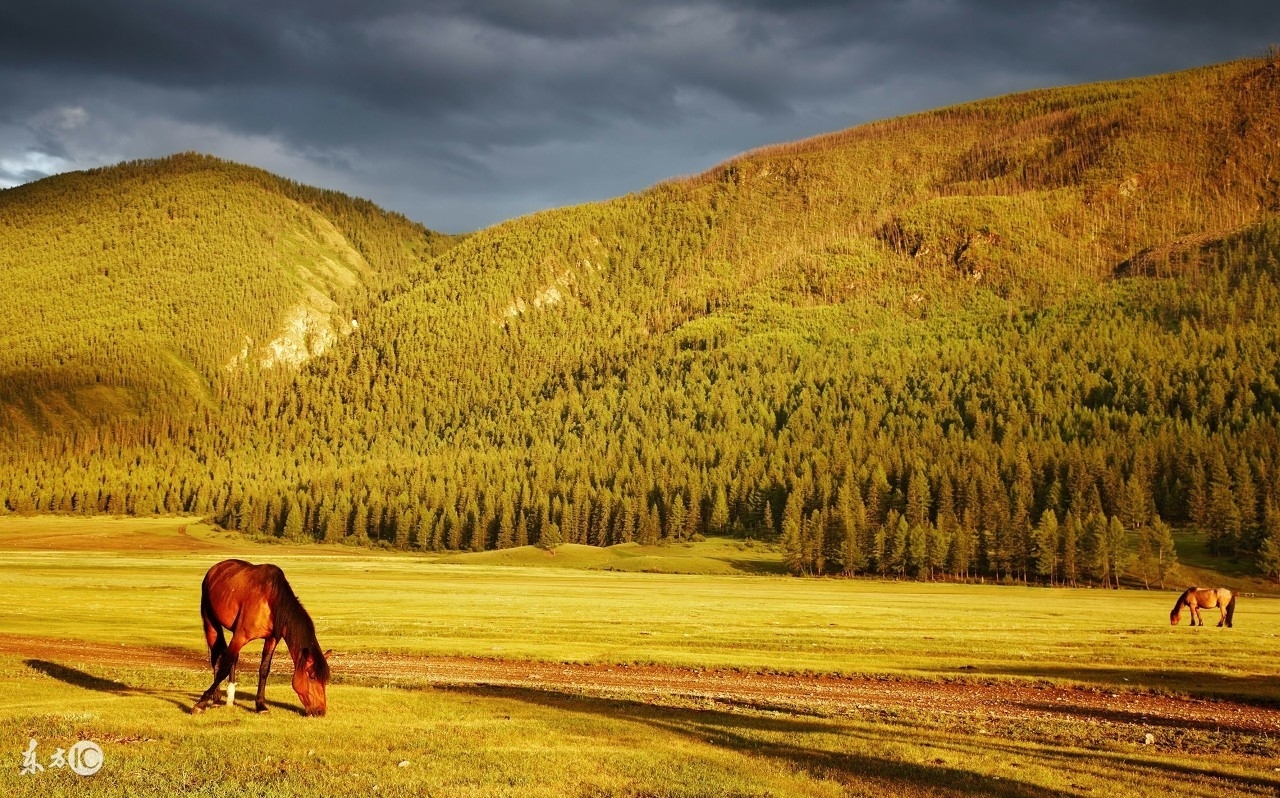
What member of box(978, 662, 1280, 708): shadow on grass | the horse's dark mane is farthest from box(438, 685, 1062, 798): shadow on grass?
box(978, 662, 1280, 708): shadow on grass

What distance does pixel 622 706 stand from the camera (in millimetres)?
24422

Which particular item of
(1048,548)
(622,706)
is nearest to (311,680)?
(622,706)

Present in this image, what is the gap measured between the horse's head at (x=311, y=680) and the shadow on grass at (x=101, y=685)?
90 centimetres

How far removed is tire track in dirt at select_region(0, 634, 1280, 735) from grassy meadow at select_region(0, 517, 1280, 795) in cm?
133

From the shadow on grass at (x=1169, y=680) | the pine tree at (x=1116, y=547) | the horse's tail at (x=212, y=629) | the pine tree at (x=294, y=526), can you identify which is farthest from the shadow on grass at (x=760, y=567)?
the horse's tail at (x=212, y=629)

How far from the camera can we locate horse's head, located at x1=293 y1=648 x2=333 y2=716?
1903 cm

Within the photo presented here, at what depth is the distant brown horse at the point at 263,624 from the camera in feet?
62.6

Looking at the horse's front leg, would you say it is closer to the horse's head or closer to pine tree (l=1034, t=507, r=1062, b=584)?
the horse's head

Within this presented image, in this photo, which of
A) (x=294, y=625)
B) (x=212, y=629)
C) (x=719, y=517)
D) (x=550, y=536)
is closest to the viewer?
(x=294, y=625)

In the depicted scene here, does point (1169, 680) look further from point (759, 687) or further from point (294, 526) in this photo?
point (294, 526)

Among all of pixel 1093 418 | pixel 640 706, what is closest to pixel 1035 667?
pixel 640 706

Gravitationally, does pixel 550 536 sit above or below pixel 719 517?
below

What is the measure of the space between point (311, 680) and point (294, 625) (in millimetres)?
1321

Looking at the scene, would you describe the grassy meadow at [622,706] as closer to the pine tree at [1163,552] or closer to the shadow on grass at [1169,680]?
the shadow on grass at [1169,680]
